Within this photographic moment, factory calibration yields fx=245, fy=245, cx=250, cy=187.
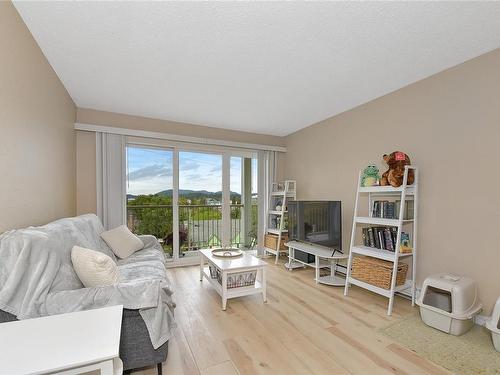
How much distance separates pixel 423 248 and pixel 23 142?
3662mm

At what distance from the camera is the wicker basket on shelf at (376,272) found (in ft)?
8.22

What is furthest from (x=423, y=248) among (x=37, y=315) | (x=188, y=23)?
(x=37, y=315)

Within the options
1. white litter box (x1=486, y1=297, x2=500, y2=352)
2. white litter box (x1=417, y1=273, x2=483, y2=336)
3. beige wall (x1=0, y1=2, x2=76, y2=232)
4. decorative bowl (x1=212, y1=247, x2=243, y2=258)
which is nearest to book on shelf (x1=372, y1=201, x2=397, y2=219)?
white litter box (x1=417, y1=273, x2=483, y2=336)

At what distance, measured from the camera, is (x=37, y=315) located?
130cm

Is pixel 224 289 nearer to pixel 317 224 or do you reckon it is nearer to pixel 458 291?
pixel 317 224

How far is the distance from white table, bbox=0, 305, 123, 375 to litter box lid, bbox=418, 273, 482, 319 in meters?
2.41

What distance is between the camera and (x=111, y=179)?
350 centimetres

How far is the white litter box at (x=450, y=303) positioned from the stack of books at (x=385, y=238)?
439 millimetres

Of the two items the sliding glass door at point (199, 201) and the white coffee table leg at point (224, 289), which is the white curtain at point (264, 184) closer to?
the sliding glass door at point (199, 201)

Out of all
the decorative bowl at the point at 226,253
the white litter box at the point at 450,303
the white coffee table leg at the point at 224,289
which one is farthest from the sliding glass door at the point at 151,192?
the white litter box at the point at 450,303

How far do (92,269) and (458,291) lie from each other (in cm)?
274

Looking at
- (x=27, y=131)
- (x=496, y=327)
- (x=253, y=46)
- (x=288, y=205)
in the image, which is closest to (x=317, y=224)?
(x=288, y=205)

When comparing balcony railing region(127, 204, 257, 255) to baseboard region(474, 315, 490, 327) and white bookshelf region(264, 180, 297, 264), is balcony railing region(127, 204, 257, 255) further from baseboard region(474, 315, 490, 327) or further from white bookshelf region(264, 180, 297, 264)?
baseboard region(474, 315, 490, 327)

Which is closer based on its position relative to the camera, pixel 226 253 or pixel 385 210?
pixel 385 210
